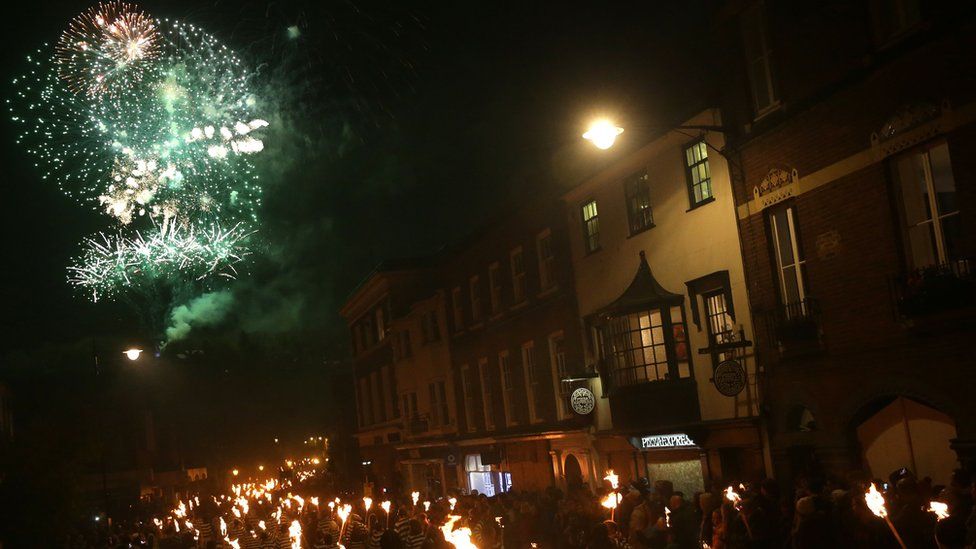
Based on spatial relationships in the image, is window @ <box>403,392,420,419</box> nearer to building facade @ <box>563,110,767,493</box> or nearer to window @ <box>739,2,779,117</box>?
building facade @ <box>563,110,767,493</box>

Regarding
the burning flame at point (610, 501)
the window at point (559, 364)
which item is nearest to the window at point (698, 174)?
the burning flame at point (610, 501)

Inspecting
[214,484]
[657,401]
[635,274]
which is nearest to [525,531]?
[657,401]

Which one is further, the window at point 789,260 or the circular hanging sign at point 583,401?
the circular hanging sign at point 583,401

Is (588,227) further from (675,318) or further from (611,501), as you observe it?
(611,501)

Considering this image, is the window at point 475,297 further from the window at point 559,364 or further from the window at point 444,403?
the window at point 559,364

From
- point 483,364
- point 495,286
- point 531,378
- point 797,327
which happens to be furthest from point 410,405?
point 797,327

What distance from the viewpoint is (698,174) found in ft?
66.3

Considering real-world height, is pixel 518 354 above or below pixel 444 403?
above

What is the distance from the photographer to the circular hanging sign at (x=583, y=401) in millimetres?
24859

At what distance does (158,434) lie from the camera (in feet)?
261

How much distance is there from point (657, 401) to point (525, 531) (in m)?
4.71

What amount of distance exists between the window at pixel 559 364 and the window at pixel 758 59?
37.0 ft

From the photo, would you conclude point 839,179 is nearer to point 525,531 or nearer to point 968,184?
point 968,184

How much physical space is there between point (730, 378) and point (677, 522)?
15.2ft
